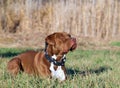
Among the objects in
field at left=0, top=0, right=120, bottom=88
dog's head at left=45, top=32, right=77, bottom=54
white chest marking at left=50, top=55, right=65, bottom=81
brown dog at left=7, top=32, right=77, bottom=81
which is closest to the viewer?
dog's head at left=45, top=32, right=77, bottom=54

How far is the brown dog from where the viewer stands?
326 inches

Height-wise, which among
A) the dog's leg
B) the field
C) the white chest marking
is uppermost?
the white chest marking

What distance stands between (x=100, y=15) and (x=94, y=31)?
90 cm

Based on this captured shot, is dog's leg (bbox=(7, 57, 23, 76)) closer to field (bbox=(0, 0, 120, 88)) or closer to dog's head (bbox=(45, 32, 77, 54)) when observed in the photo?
dog's head (bbox=(45, 32, 77, 54))

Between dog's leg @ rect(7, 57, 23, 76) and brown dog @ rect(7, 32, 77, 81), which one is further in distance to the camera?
dog's leg @ rect(7, 57, 23, 76)

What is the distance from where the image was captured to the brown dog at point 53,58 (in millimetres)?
8277

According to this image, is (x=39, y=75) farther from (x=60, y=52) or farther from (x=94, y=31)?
(x=94, y=31)

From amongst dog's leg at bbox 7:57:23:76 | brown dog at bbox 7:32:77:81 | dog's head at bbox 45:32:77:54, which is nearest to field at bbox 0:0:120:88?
dog's leg at bbox 7:57:23:76

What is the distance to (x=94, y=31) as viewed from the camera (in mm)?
24594

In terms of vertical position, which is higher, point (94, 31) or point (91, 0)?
point (91, 0)

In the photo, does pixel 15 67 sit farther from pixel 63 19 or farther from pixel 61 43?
pixel 63 19

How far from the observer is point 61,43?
27.3 ft

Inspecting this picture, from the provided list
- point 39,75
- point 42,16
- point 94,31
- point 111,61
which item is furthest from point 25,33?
point 39,75

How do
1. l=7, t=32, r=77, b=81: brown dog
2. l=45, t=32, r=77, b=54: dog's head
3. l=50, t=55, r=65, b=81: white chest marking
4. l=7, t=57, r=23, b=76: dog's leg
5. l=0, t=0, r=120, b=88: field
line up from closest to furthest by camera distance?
l=45, t=32, r=77, b=54: dog's head → l=7, t=32, r=77, b=81: brown dog → l=50, t=55, r=65, b=81: white chest marking → l=7, t=57, r=23, b=76: dog's leg → l=0, t=0, r=120, b=88: field
